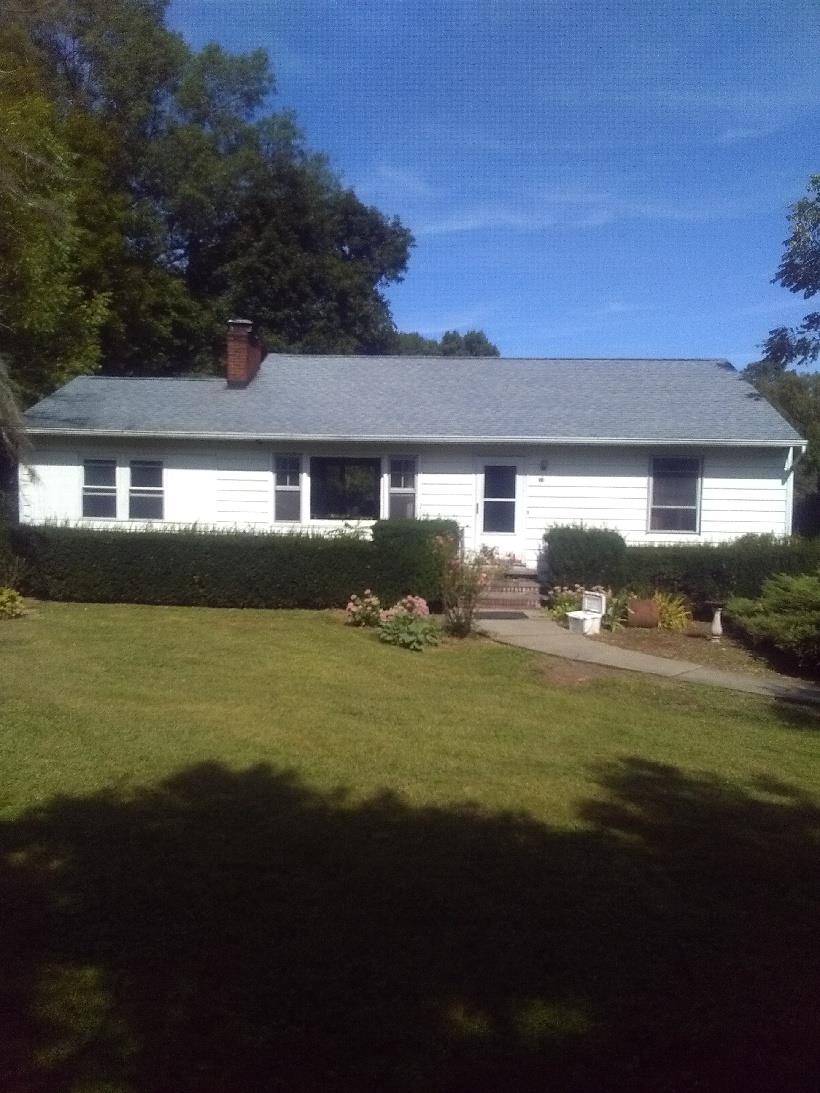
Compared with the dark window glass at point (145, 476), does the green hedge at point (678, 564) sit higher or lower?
lower

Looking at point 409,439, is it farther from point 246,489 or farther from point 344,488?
point 246,489

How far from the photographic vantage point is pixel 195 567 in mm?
15469

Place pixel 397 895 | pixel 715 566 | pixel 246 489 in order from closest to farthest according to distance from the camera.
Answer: pixel 397 895
pixel 715 566
pixel 246 489

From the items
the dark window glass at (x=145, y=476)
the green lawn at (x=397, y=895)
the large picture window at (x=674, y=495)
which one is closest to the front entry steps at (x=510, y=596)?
the large picture window at (x=674, y=495)

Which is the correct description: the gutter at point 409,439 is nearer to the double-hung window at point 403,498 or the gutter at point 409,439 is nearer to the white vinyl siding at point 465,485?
the white vinyl siding at point 465,485

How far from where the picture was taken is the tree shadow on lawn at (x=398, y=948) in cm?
342

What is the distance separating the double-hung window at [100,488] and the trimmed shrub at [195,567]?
2.98 metres

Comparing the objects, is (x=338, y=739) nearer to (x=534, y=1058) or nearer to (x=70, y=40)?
(x=534, y=1058)

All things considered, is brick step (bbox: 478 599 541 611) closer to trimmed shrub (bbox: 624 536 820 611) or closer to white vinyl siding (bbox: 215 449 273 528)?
trimmed shrub (bbox: 624 536 820 611)

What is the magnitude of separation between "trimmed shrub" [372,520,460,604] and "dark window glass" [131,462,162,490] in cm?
556

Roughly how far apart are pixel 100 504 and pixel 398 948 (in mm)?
15825

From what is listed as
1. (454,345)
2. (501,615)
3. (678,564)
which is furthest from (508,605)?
(454,345)

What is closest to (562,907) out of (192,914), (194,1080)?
(192,914)

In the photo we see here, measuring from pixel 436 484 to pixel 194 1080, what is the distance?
15330 mm
